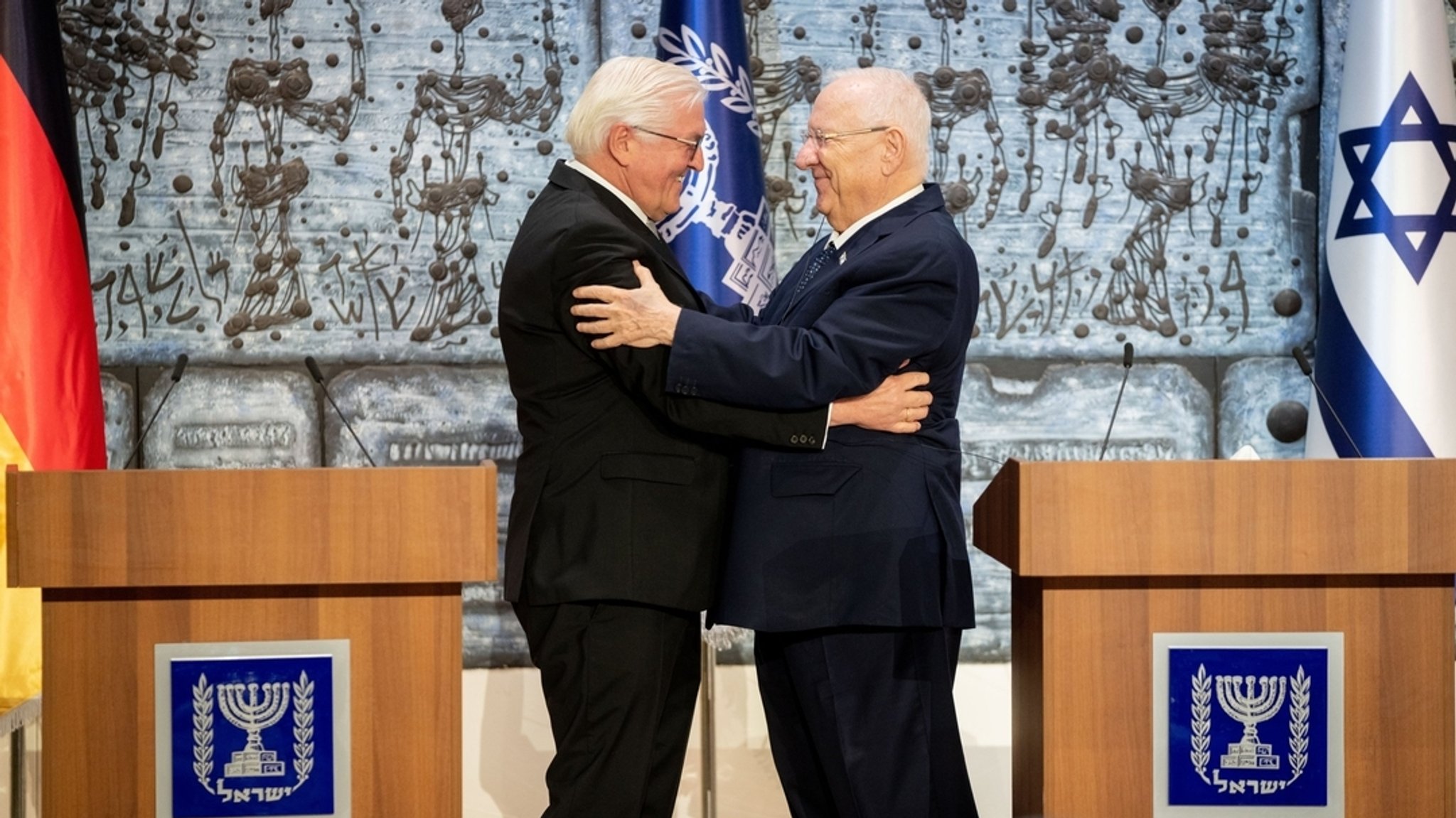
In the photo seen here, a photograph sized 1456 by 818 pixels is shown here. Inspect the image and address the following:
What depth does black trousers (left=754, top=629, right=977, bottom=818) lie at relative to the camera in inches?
88.7

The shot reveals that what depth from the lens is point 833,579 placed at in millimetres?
2281

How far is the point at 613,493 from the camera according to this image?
232 centimetres

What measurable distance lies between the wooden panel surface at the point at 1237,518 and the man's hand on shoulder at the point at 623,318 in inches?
26.4

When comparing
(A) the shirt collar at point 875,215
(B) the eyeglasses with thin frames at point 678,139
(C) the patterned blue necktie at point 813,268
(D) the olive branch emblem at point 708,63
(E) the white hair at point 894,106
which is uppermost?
(D) the olive branch emblem at point 708,63

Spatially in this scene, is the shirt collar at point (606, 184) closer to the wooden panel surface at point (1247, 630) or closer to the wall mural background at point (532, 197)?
the wooden panel surface at point (1247, 630)

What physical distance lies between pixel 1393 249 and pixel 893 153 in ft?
6.42

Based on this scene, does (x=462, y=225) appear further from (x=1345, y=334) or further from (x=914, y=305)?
(x=1345, y=334)

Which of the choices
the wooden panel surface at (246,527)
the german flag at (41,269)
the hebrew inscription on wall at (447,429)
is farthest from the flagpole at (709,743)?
the german flag at (41,269)

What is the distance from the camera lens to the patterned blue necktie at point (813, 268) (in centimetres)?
253

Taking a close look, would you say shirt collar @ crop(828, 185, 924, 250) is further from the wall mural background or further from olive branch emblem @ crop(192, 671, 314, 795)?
the wall mural background

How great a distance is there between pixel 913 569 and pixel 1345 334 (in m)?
2.12

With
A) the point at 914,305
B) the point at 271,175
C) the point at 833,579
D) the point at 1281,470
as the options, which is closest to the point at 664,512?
the point at 833,579

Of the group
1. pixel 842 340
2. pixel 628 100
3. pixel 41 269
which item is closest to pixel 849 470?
pixel 842 340

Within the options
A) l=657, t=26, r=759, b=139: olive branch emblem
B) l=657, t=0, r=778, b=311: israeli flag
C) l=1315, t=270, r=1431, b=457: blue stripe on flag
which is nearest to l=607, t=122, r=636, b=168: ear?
l=657, t=0, r=778, b=311: israeli flag
